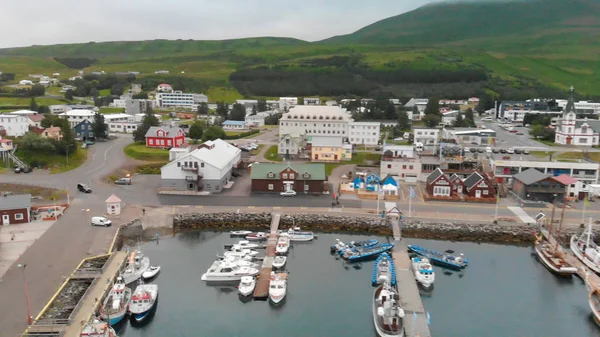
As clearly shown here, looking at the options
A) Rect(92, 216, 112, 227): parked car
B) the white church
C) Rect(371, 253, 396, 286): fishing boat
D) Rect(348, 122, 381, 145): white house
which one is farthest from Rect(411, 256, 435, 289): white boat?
the white church

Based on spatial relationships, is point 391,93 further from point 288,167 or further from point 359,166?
point 288,167

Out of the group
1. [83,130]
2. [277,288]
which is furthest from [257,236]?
[83,130]

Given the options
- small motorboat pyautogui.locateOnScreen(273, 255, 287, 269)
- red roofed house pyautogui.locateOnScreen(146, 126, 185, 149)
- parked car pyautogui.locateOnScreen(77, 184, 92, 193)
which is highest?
red roofed house pyautogui.locateOnScreen(146, 126, 185, 149)

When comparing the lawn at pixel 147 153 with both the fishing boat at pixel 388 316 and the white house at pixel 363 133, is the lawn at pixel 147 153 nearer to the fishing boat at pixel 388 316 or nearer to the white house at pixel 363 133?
the white house at pixel 363 133

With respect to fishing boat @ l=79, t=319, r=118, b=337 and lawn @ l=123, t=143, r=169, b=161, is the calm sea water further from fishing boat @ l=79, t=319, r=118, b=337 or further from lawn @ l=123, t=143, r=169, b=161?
lawn @ l=123, t=143, r=169, b=161

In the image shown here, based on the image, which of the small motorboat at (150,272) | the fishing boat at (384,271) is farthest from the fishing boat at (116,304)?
the fishing boat at (384,271)
